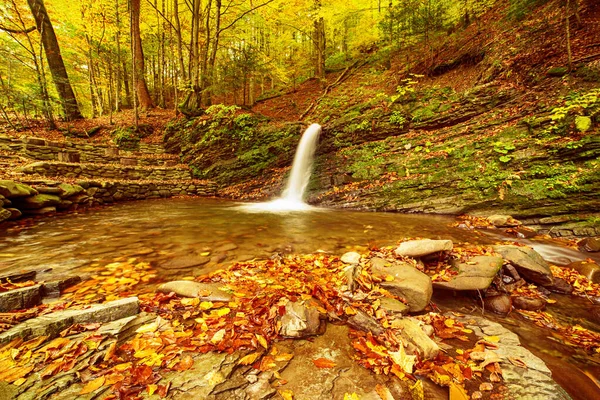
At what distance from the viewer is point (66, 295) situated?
2.43 meters

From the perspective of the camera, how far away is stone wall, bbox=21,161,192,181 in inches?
308

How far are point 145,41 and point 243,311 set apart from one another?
84.8 feet

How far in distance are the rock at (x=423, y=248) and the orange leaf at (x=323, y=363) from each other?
2243mm

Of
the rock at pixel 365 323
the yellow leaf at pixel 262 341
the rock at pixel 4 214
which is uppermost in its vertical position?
the rock at pixel 4 214

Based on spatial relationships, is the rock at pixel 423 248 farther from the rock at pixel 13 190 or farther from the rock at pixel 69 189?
the rock at pixel 69 189

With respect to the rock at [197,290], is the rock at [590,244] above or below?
below

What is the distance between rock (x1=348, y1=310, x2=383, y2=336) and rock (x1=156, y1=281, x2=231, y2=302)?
1194 mm

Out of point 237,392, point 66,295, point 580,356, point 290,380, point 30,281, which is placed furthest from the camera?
point 30,281

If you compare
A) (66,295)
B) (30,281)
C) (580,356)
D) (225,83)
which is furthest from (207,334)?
(225,83)

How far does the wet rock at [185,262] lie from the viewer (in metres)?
3.32

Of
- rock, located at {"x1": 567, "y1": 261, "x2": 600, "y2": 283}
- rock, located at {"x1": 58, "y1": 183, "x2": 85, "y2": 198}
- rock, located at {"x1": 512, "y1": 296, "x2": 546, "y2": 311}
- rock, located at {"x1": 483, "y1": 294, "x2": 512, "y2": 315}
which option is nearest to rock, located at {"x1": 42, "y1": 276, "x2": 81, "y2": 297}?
rock, located at {"x1": 483, "y1": 294, "x2": 512, "y2": 315}

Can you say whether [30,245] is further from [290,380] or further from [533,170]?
[533,170]

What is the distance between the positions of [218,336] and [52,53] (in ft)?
62.8

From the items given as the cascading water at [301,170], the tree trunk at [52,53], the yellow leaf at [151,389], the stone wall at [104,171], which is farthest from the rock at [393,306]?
the tree trunk at [52,53]
